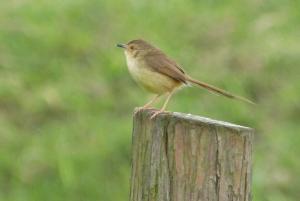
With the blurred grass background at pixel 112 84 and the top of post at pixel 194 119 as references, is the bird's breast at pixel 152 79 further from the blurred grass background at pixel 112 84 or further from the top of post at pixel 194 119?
the blurred grass background at pixel 112 84

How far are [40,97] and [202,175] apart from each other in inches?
208

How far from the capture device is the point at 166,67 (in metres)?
5.44

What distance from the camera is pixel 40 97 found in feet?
29.9

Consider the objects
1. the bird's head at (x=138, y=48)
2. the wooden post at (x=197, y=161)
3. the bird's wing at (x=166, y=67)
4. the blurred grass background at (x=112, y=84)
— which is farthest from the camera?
the blurred grass background at (x=112, y=84)

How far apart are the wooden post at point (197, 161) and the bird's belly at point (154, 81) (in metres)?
1.38

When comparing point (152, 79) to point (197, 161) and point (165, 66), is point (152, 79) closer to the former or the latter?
point (165, 66)

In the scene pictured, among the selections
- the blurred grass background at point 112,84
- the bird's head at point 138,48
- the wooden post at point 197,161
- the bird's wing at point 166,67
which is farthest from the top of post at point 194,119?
the blurred grass background at point 112,84

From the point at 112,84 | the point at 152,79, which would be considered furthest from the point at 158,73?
the point at 112,84

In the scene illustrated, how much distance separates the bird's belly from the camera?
5.48 meters

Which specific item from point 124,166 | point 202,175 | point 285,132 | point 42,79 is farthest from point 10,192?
point 202,175

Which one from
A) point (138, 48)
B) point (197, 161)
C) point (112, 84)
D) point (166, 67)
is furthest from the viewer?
point (112, 84)

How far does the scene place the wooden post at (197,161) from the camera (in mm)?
3951

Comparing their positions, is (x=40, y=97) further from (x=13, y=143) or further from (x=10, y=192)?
(x=10, y=192)

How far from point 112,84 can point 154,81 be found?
391cm
